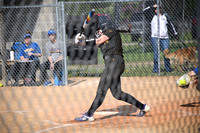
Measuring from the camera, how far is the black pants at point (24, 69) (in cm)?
1019

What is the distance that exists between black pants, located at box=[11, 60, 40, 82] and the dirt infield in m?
0.55

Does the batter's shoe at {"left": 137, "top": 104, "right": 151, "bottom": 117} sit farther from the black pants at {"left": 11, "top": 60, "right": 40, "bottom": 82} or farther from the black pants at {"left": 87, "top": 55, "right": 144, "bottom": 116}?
the black pants at {"left": 11, "top": 60, "right": 40, "bottom": 82}

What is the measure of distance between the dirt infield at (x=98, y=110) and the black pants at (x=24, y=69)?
0.55 metres

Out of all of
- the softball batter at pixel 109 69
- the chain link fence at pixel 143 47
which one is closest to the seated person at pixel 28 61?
the chain link fence at pixel 143 47

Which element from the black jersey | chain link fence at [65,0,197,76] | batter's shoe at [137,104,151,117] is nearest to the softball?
batter's shoe at [137,104,151,117]

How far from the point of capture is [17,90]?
32.0ft

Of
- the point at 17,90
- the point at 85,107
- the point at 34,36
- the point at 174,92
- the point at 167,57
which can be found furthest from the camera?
the point at 34,36

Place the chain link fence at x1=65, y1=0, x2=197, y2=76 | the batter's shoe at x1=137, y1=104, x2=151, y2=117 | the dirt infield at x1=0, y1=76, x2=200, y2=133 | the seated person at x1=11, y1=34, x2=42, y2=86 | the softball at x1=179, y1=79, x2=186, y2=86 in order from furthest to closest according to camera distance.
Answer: the chain link fence at x1=65, y1=0, x2=197, y2=76, the seated person at x1=11, y1=34, x2=42, y2=86, the softball at x1=179, y1=79, x2=186, y2=86, the batter's shoe at x1=137, y1=104, x2=151, y2=117, the dirt infield at x1=0, y1=76, x2=200, y2=133

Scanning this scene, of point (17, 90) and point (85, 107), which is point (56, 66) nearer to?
point (17, 90)

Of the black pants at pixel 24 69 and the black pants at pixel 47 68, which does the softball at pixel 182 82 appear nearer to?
the black pants at pixel 47 68

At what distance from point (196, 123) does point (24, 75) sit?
6331mm

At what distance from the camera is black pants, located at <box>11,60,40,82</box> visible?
10.2m

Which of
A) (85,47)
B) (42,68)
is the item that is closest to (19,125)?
(42,68)

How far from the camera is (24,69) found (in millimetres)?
10258
